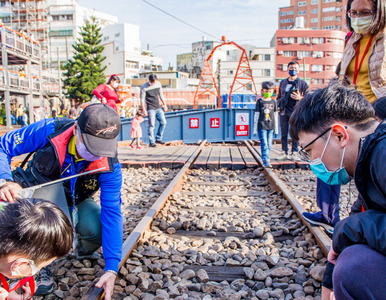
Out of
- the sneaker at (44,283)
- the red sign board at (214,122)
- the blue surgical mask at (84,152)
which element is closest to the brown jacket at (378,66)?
the blue surgical mask at (84,152)

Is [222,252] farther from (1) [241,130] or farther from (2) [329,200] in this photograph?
(1) [241,130]

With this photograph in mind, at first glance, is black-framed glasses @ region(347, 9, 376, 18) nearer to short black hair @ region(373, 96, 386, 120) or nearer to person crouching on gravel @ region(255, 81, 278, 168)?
short black hair @ region(373, 96, 386, 120)

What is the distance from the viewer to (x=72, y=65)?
182ft

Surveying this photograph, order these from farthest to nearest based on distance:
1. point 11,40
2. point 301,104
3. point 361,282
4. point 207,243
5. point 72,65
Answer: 1. point 72,65
2. point 11,40
3. point 207,243
4. point 301,104
5. point 361,282

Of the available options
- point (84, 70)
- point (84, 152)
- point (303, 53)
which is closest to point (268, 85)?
point (84, 152)

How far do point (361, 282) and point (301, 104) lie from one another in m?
0.89

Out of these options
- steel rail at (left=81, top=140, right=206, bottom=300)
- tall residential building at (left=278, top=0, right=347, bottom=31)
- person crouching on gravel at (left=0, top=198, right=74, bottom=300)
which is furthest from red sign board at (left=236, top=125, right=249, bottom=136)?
tall residential building at (left=278, top=0, right=347, bottom=31)

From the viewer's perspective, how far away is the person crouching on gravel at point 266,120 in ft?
21.5

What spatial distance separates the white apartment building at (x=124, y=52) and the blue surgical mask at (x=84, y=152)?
260 ft

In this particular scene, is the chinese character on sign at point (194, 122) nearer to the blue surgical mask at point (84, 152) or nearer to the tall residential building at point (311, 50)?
the blue surgical mask at point (84, 152)

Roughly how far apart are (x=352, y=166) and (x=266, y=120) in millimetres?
4914

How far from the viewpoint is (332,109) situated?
1.66 meters

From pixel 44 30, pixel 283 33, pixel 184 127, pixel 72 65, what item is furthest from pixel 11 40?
pixel 283 33

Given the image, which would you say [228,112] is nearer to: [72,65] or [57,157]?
[57,157]
